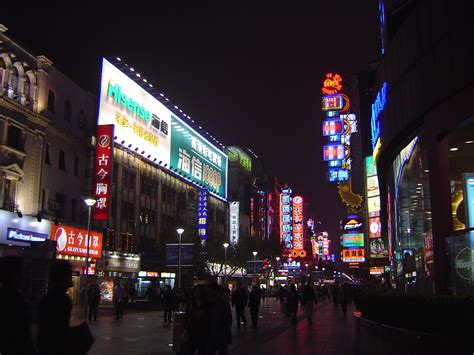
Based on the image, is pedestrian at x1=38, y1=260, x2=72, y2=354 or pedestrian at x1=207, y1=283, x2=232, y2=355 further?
pedestrian at x1=207, y1=283, x2=232, y2=355

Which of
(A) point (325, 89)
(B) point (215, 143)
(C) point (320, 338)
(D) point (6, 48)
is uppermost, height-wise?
(A) point (325, 89)

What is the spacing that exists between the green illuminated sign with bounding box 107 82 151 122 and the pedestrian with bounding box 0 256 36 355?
138 feet

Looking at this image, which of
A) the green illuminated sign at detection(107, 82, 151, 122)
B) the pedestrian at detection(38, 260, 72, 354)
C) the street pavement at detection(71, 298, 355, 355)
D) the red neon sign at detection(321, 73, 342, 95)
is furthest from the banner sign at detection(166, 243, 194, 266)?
the red neon sign at detection(321, 73, 342, 95)

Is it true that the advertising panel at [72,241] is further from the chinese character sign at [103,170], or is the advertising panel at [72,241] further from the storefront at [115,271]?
the storefront at [115,271]

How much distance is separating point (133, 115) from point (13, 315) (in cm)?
4736

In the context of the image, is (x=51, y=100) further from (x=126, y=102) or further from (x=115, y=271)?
(x=115, y=271)

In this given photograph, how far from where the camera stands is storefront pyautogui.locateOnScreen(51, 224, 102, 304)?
3400 centimetres

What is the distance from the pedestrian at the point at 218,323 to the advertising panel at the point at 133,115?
35.3m

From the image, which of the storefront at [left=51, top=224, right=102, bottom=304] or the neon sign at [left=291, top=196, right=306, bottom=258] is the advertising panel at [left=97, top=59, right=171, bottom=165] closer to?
the storefront at [left=51, top=224, right=102, bottom=304]

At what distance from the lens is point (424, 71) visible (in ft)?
59.8

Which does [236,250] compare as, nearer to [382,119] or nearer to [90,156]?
[90,156]

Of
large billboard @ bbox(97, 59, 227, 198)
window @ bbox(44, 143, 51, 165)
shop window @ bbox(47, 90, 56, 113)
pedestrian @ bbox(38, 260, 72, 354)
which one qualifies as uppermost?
large billboard @ bbox(97, 59, 227, 198)

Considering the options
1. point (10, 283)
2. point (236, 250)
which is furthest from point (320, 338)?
point (236, 250)

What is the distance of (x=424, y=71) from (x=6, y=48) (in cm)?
2317
